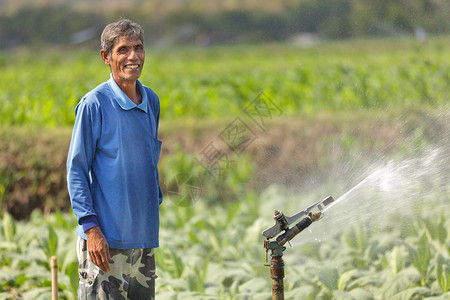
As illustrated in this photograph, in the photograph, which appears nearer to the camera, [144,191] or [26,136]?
[144,191]

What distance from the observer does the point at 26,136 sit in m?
6.43

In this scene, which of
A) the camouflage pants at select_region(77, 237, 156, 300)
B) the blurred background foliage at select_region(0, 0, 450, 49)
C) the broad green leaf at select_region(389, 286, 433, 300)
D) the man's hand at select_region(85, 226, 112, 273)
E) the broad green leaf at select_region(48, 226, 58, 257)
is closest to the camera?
the man's hand at select_region(85, 226, 112, 273)

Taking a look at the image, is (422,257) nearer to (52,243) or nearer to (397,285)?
(397,285)

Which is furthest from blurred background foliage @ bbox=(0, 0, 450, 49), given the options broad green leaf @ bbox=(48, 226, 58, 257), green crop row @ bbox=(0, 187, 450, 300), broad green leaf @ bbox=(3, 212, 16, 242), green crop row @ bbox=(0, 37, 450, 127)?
broad green leaf @ bbox=(48, 226, 58, 257)

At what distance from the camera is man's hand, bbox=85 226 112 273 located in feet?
7.24

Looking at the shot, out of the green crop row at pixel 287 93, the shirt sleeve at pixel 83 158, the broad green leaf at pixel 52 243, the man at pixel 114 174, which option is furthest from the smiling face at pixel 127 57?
the green crop row at pixel 287 93

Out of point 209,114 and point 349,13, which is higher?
point 349,13

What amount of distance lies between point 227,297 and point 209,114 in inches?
198

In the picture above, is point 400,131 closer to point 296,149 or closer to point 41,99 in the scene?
point 296,149

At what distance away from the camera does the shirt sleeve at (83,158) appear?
7.27 feet

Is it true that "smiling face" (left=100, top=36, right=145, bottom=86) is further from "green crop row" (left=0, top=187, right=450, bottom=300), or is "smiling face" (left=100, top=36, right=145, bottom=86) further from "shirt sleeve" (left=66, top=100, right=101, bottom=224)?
"green crop row" (left=0, top=187, right=450, bottom=300)

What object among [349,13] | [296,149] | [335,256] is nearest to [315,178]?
[296,149]

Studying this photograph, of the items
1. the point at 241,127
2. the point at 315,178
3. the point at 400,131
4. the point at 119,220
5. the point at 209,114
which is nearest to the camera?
the point at 119,220

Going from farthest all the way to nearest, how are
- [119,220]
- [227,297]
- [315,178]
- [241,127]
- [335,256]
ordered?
[241,127], [315,178], [335,256], [227,297], [119,220]
